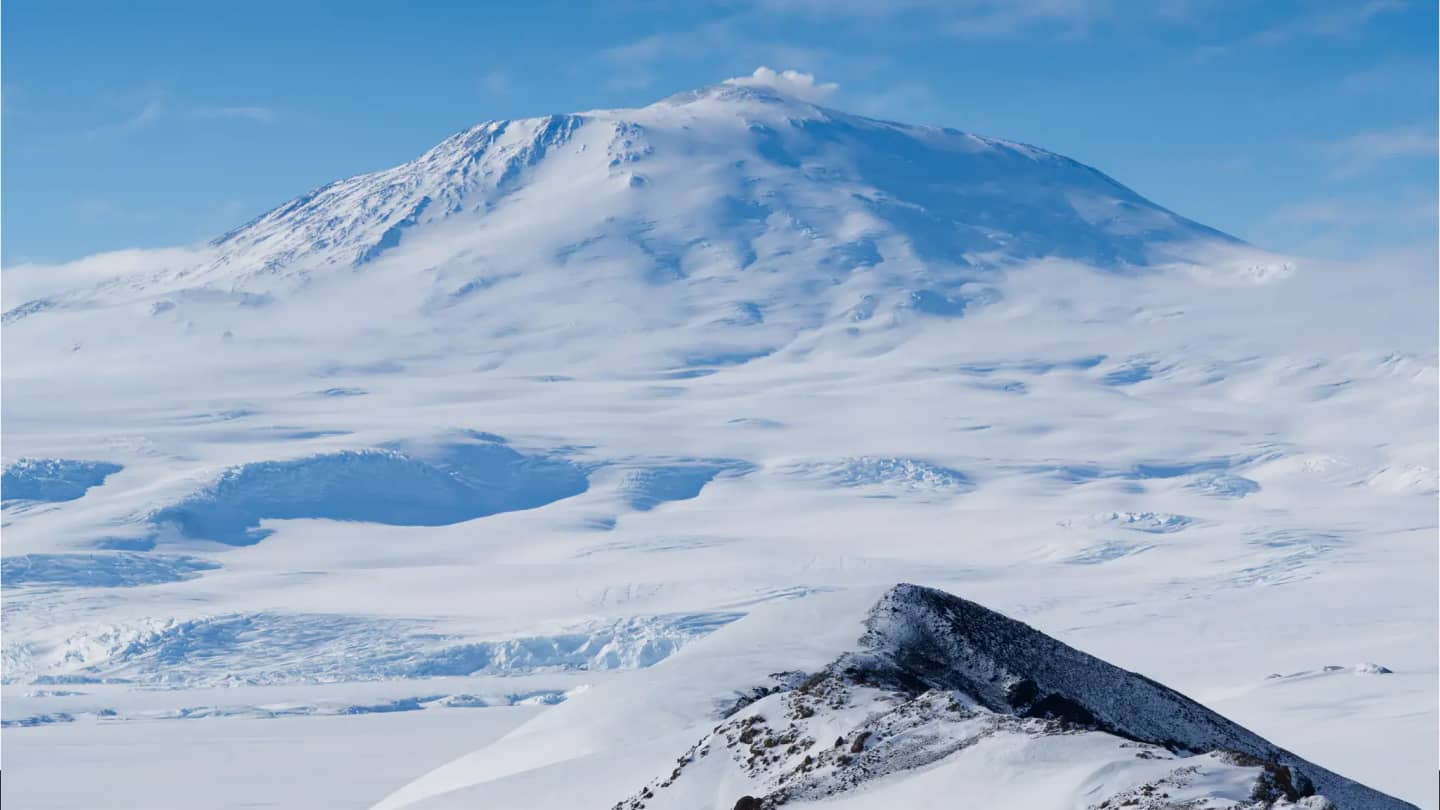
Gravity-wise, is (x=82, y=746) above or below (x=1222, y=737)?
below

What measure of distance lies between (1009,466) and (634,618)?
87937 mm

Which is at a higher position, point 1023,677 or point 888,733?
point 1023,677

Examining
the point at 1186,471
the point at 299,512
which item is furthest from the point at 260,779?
the point at 1186,471

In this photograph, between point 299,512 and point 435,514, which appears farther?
point 435,514

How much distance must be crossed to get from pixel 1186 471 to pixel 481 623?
104 m

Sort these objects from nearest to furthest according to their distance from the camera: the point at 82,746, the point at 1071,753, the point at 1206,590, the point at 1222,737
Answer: the point at 1071,753, the point at 1222,737, the point at 82,746, the point at 1206,590

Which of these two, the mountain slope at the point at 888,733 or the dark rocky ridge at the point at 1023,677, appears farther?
the dark rocky ridge at the point at 1023,677

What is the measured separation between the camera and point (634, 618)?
114 m

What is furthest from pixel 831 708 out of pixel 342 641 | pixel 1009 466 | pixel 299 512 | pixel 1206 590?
pixel 1009 466

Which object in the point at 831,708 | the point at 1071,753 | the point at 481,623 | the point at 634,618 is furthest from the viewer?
the point at 481,623

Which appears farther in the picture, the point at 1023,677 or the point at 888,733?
the point at 1023,677

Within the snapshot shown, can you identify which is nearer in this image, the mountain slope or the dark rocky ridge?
the mountain slope

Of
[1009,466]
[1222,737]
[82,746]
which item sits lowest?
[82,746]

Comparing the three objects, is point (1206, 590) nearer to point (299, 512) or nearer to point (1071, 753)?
point (299, 512)
